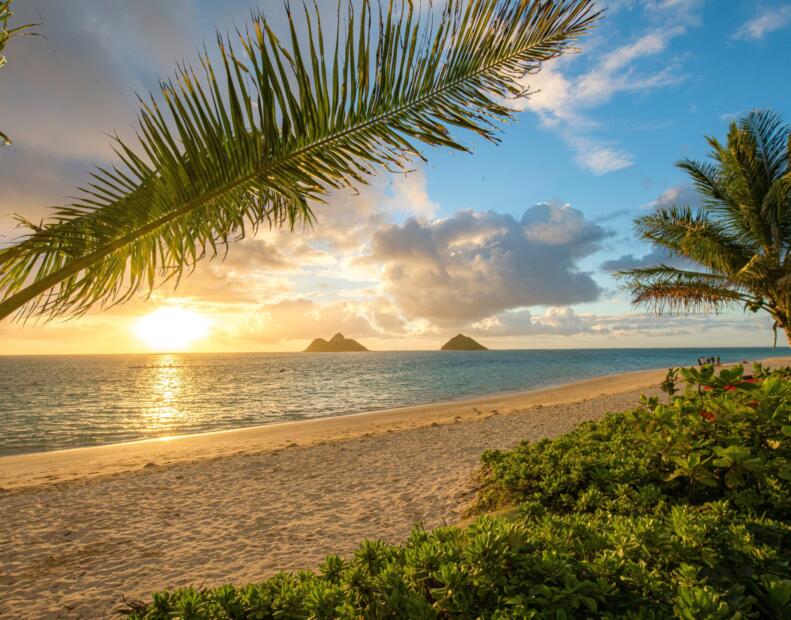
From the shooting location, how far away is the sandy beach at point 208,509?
15.3 ft

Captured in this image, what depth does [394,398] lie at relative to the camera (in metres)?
30.0

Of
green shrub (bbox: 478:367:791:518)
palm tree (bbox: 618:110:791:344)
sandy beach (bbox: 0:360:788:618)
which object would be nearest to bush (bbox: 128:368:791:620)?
green shrub (bbox: 478:367:791:518)

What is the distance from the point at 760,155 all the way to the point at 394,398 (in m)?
23.5

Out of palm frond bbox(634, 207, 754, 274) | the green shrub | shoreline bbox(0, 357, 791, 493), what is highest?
palm frond bbox(634, 207, 754, 274)

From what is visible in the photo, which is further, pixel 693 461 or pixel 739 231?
pixel 739 231

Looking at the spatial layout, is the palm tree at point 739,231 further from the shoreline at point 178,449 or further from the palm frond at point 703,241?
the shoreline at point 178,449

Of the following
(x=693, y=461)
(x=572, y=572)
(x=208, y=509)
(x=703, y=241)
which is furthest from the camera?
(x=703, y=241)

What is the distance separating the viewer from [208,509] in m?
6.80

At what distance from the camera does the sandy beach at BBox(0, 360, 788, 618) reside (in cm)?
467

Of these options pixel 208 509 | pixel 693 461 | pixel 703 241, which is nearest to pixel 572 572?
pixel 693 461

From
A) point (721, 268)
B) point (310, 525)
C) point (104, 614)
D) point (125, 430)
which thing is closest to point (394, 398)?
point (125, 430)

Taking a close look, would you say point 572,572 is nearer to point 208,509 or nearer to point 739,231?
point 208,509

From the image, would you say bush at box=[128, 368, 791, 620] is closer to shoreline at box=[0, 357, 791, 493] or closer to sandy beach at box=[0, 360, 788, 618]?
sandy beach at box=[0, 360, 788, 618]

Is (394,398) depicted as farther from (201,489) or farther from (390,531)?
(390,531)
